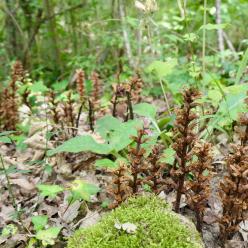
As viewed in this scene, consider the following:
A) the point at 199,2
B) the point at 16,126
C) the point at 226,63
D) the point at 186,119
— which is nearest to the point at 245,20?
the point at 199,2

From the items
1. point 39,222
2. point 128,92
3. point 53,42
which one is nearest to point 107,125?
point 128,92

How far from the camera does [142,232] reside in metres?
1.98

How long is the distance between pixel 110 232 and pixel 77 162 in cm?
140

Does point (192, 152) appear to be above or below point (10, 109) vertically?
above

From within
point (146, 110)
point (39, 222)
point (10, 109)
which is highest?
point (146, 110)

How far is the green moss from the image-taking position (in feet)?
6.37

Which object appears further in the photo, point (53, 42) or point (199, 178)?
point (53, 42)

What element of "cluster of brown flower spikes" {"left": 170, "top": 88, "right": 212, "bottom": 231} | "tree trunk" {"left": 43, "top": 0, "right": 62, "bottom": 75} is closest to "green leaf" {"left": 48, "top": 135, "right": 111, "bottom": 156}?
"cluster of brown flower spikes" {"left": 170, "top": 88, "right": 212, "bottom": 231}

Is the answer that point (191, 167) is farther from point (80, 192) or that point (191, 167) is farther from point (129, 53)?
point (129, 53)

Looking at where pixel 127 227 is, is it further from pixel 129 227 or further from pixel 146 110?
pixel 146 110

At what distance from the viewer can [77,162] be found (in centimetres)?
336

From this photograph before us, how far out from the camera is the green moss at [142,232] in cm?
194

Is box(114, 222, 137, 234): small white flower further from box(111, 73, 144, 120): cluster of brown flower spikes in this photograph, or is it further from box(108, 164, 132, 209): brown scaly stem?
box(111, 73, 144, 120): cluster of brown flower spikes

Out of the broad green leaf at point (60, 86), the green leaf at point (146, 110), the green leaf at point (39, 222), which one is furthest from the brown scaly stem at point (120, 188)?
the broad green leaf at point (60, 86)
